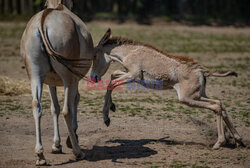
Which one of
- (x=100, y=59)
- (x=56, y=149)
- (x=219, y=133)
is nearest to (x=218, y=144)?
(x=219, y=133)

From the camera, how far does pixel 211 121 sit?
8.08 metres

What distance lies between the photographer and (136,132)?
24.4 ft

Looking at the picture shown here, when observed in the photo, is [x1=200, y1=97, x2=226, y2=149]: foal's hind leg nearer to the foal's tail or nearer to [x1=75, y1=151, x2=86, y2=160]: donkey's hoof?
the foal's tail

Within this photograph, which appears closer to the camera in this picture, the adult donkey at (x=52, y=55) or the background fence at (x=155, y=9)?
the adult donkey at (x=52, y=55)

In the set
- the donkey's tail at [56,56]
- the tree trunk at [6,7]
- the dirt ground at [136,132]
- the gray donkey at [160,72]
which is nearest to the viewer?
the donkey's tail at [56,56]

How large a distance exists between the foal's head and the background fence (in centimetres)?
1896

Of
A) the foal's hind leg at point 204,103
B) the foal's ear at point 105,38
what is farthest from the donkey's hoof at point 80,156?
the foal's ear at point 105,38

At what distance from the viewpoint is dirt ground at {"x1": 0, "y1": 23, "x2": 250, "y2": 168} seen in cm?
597

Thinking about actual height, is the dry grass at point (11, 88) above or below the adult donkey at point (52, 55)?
below

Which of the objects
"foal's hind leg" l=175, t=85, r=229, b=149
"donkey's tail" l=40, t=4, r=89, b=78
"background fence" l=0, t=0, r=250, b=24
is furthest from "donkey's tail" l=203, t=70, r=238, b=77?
"background fence" l=0, t=0, r=250, b=24

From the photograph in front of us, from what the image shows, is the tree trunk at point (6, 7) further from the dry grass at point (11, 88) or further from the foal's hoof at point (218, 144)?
the foal's hoof at point (218, 144)

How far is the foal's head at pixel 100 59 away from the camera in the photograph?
23.3 ft

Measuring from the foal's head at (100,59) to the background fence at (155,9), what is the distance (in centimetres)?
1896

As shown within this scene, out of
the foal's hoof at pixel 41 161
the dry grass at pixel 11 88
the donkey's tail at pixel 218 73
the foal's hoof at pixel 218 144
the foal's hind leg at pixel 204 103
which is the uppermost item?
the donkey's tail at pixel 218 73
